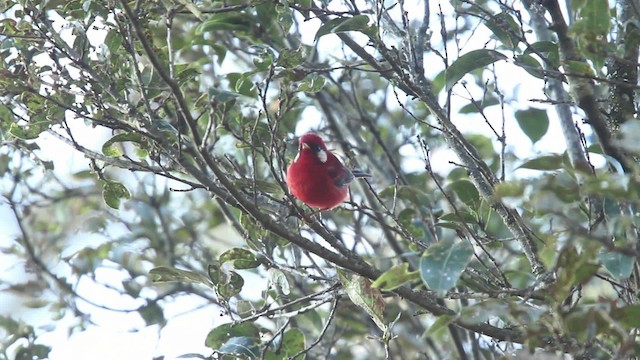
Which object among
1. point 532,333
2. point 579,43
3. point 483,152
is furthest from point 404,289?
point 483,152

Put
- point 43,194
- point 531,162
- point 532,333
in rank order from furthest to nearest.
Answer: point 43,194 < point 531,162 < point 532,333

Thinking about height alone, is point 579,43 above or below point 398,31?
below

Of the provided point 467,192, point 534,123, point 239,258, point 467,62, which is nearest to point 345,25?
point 467,62

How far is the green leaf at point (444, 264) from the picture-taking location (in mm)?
1812

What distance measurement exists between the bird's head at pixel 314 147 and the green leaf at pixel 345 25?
136cm

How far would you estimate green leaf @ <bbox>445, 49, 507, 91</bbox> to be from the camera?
105 inches

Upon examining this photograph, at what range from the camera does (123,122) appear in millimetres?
2504

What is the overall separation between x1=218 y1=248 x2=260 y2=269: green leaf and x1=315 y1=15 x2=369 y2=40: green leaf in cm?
72

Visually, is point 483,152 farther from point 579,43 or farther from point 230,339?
point 579,43

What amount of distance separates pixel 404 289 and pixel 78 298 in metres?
2.45

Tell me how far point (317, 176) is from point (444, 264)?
→ 2258mm

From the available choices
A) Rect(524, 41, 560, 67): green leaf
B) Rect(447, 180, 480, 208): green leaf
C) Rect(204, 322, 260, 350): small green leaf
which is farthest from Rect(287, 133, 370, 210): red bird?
Rect(524, 41, 560, 67): green leaf

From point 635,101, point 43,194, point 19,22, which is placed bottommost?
point 635,101

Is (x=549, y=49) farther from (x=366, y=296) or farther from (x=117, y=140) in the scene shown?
(x=117, y=140)
